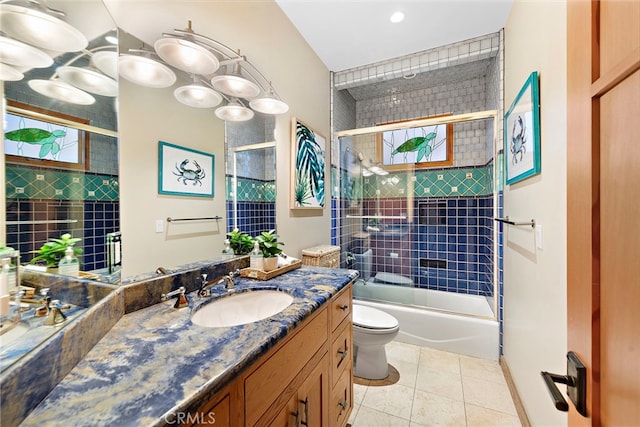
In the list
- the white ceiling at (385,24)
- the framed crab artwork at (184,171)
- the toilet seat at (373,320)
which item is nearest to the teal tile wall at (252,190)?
the framed crab artwork at (184,171)

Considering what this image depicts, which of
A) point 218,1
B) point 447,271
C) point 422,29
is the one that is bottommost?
point 447,271

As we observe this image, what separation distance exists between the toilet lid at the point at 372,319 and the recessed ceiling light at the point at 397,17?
7.81 feet

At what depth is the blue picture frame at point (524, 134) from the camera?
1308mm

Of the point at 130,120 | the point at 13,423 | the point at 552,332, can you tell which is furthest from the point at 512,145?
the point at 13,423

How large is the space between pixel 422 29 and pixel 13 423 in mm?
2991

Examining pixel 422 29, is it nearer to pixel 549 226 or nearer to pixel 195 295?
pixel 549 226

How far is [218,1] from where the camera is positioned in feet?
4.74

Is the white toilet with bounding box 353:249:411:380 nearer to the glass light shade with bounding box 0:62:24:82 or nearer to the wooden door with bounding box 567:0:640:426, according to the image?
the wooden door with bounding box 567:0:640:426

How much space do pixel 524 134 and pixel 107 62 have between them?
2040 millimetres

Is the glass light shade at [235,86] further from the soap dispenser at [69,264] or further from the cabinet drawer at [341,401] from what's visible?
the cabinet drawer at [341,401]

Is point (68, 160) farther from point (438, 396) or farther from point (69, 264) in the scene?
point (438, 396)

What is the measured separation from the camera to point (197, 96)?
134 centimetres

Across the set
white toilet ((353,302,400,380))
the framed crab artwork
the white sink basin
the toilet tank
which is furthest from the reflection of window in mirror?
the toilet tank

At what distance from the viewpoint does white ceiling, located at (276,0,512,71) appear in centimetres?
196
